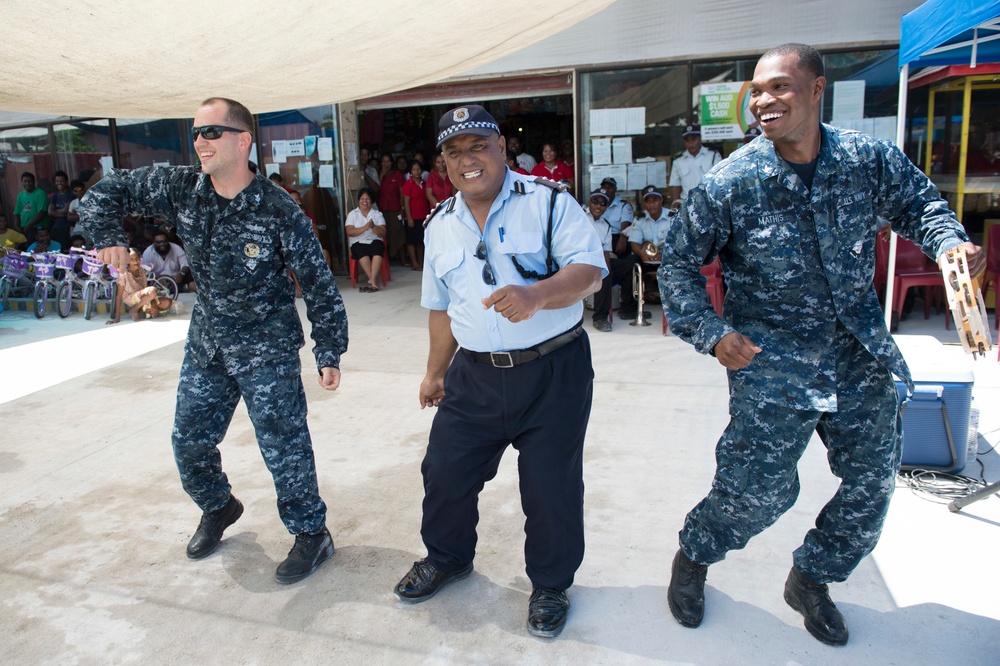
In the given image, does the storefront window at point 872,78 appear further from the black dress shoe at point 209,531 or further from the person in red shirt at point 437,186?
the black dress shoe at point 209,531

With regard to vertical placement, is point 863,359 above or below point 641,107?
below

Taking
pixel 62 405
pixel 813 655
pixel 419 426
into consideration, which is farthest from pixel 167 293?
pixel 813 655

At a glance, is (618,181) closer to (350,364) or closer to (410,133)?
(350,364)

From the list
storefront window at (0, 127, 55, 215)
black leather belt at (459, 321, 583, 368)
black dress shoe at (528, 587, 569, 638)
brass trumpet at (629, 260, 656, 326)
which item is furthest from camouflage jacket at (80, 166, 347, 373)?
storefront window at (0, 127, 55, 215)

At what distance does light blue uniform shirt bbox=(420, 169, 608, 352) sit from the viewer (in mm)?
2436

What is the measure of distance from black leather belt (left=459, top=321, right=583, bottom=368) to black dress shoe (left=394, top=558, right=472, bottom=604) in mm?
847

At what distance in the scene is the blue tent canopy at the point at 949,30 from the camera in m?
4.09

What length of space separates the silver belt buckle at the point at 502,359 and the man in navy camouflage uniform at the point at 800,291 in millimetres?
526

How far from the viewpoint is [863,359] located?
2.21 metres

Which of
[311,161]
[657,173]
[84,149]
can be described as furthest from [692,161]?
[84,149]

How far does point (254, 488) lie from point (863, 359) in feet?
9.60

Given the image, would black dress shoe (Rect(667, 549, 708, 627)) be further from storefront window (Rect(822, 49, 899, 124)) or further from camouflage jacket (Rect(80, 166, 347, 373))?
storefront window (Rect(822, 49, 899, 124))

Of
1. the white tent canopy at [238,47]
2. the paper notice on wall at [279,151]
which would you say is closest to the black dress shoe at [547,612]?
the white tent canopy at [238,47]

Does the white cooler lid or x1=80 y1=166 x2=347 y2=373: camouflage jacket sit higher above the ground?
x1=80 y1=166 x2=347 y2=373: camouflage jacket
